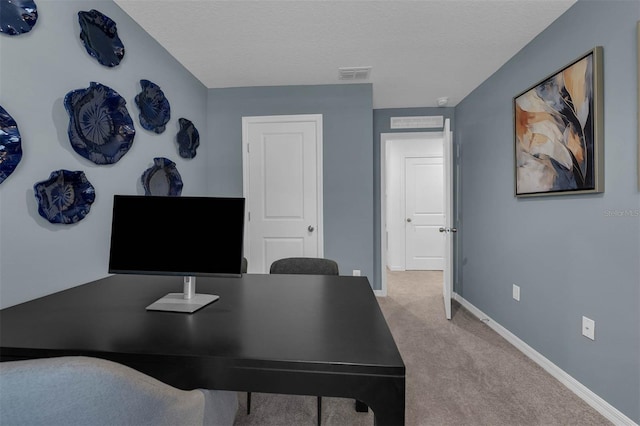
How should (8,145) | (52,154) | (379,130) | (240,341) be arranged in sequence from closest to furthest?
1. (240,341)
2. (8,145)
3. (52,154)
4. (379,130)

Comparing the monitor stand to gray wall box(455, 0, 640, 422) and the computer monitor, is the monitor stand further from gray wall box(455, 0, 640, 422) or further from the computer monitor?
gray wall box(455, 0, 640, 422)

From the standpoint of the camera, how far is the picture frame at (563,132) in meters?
1.69

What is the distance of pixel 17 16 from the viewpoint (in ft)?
4.43

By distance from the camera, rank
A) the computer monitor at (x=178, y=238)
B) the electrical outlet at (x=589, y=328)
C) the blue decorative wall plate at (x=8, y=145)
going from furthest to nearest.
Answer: the electrical outlet at (x=589, y=328)
the blue decorative wall plate at (x=8, y=145)
the computer monitor at (x=178, y=238)

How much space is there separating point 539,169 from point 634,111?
70 centimetres

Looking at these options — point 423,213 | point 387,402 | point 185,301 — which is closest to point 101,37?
point 185,301

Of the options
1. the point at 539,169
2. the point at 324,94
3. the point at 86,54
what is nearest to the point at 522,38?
the point at 539,169

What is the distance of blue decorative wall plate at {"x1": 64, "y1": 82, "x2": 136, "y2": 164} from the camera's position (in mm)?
1617

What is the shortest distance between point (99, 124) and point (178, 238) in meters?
1.19

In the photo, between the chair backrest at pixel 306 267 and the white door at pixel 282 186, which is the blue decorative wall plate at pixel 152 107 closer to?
the white door at pixel 282 186

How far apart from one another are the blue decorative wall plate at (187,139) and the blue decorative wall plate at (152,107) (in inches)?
9.8

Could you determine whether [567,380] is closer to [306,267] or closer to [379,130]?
[306,267]

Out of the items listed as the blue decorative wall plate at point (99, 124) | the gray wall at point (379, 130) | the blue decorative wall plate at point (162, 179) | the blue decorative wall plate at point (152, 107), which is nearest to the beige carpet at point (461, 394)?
the gray wall at point (379, 130)

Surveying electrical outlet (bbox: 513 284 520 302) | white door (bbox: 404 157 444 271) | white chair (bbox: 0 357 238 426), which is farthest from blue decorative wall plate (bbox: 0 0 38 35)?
white door (bbox: 404 157 444 271)
